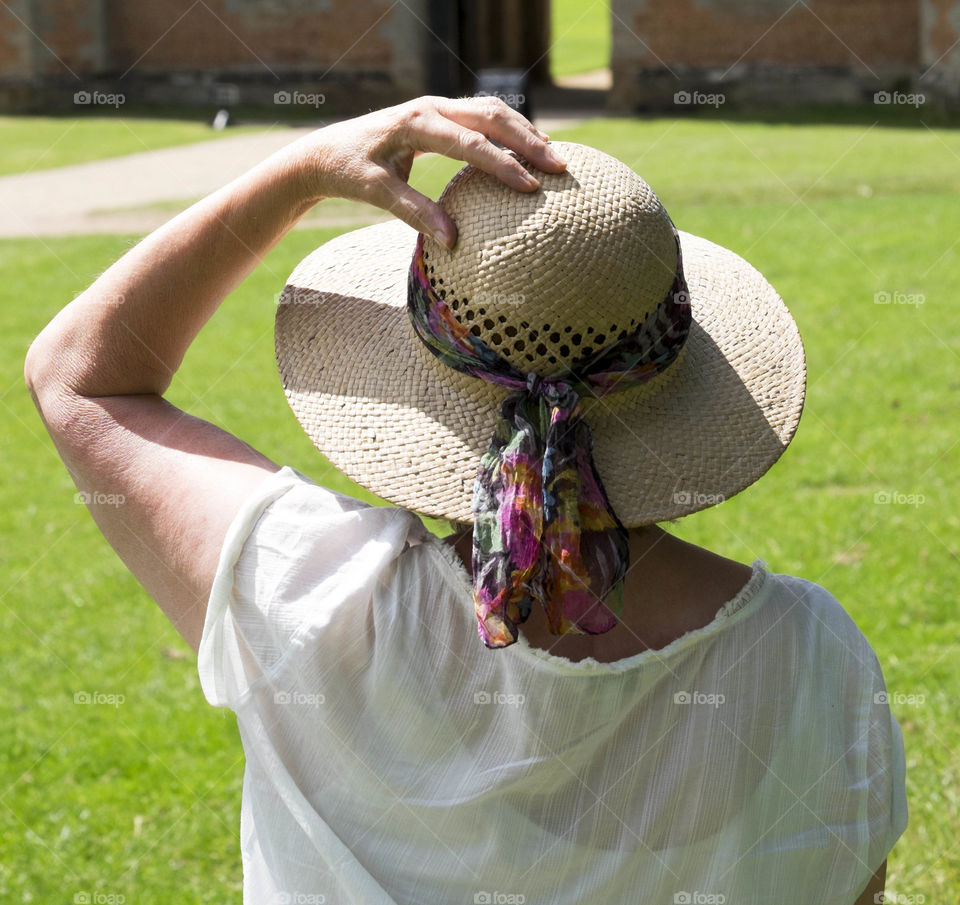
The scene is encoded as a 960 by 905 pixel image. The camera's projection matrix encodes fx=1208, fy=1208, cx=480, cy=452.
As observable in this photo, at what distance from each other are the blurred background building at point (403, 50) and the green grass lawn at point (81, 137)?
1635 millimetres

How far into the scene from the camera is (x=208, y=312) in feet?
5.03

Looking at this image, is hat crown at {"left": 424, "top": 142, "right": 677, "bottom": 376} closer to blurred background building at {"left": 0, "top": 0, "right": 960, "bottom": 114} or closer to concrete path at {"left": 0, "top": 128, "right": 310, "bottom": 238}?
concrete path at {"left": 0, "top": 128, "right": 310, "bottom": 238}

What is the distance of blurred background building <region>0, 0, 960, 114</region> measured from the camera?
16359 millimetres

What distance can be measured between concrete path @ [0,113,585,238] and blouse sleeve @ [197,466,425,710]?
8647mm

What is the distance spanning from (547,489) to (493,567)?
0.10 meters

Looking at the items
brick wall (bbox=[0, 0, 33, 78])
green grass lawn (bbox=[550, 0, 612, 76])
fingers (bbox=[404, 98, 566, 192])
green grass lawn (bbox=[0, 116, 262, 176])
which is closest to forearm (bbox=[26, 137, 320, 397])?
fingers (bbox=[404, 98, 566, 192])

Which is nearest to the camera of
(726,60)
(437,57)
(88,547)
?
(88,547)

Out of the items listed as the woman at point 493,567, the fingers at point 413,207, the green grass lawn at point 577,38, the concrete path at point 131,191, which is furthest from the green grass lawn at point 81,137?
the fingers at point 413,207

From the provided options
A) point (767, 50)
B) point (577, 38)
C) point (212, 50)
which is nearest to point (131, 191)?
point (212, 50)

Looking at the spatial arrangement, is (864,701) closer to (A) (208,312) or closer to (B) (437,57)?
(A) (208,312)

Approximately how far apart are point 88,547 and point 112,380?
137 inches

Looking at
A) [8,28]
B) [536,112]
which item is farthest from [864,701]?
[8,28]

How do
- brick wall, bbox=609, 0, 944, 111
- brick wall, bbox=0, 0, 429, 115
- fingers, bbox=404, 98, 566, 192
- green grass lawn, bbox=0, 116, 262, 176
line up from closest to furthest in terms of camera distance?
fingers, bbox=404, 98, 566, 192 < green grass lawn, bbox=0, 116, 262, 176 < brick wall, bbox=609, 0, 944, 111 < brick wall, bbox=0, 0, 429, 115

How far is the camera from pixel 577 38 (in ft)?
99.9
